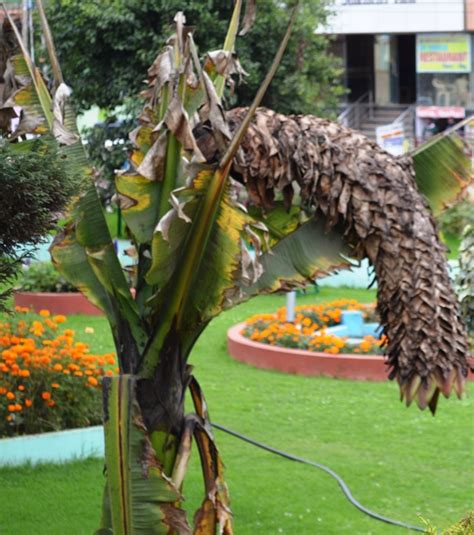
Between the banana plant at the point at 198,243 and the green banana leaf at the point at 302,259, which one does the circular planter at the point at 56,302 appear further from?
the banana plant at the point at 198,243

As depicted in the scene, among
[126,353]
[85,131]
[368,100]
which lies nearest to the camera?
[126,353]

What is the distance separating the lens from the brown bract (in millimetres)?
6219

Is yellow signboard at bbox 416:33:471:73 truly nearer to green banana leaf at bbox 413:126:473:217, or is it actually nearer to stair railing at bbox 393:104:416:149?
stair railing at bbox 393:104:416:149

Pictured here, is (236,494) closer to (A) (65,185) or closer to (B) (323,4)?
(A) (65,185)

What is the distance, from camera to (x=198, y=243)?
6.23 meters

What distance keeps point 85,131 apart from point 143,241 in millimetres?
14091

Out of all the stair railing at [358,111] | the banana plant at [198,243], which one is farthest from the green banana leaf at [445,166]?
the stair railing at [358,111]

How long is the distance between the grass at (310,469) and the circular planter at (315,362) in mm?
138

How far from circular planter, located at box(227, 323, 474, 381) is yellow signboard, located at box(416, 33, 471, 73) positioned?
88.0ft

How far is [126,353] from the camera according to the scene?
684cm

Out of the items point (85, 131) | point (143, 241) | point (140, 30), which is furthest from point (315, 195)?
point (85, 131)

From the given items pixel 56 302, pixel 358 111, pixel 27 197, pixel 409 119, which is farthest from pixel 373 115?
pixel 27 197

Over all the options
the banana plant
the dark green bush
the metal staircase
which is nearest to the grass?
the banana plant

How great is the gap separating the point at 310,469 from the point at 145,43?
9740mm
